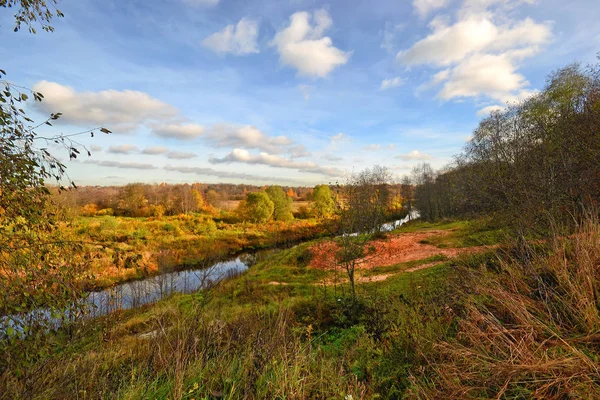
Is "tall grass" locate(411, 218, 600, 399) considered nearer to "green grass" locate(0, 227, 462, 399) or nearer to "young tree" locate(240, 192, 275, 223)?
"green grass" locate(0, 227, 462, 399)

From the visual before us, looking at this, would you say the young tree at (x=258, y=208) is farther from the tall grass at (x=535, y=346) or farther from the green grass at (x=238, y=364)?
the tall grass at (x=535, y=346)

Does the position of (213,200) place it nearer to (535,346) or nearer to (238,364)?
(238,364)

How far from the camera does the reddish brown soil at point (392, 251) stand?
58.0ft

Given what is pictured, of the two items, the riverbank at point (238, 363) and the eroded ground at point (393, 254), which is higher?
the riverbank at point (238, 363)

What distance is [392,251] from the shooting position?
66.3 feet

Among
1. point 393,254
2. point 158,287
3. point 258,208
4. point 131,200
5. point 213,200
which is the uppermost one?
point 131,200

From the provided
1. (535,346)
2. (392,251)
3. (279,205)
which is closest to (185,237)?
(279,205)

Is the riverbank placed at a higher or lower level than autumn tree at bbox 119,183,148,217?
lower

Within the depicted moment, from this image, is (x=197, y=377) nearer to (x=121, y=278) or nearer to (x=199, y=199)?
(x=121, y=278)

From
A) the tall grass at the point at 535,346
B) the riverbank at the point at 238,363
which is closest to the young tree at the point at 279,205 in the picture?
the riverbank at the point at 238,363

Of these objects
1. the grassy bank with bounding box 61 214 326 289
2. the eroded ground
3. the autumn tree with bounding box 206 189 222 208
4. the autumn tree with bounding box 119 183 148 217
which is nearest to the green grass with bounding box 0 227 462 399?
the eroded ground

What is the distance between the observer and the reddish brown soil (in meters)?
17.7

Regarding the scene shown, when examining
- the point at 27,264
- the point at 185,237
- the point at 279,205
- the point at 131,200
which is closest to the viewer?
the point at 27,264

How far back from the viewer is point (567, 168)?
294 inches
